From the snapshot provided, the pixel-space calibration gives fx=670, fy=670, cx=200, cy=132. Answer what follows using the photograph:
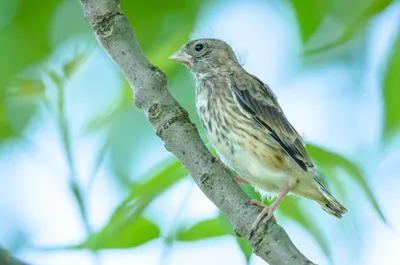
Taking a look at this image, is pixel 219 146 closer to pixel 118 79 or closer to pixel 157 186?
pixel 118 79

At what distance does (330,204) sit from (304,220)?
0.77 m

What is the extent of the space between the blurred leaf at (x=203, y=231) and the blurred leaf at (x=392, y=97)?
486mm

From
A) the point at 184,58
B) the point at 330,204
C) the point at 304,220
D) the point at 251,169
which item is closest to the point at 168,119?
the point at 304,220

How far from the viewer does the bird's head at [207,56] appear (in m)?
2.99

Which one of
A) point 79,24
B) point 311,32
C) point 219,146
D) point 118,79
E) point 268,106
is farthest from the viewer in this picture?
point 268,106

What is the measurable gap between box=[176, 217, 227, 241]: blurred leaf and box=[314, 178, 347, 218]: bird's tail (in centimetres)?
78

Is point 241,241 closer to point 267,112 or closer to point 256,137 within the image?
point 256,137

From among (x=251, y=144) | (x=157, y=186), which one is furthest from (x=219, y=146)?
(x=157, y=186)

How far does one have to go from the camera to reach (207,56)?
3.09 metres

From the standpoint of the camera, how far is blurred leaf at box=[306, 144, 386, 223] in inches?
65.7

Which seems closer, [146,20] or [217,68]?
[146,20]

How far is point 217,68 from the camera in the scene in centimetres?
300

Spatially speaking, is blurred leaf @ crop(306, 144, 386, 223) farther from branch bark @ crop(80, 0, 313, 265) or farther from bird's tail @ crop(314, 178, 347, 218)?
bird's tail @ crop(314, 178, 347, 218)

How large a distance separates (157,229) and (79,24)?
79 centimetres
